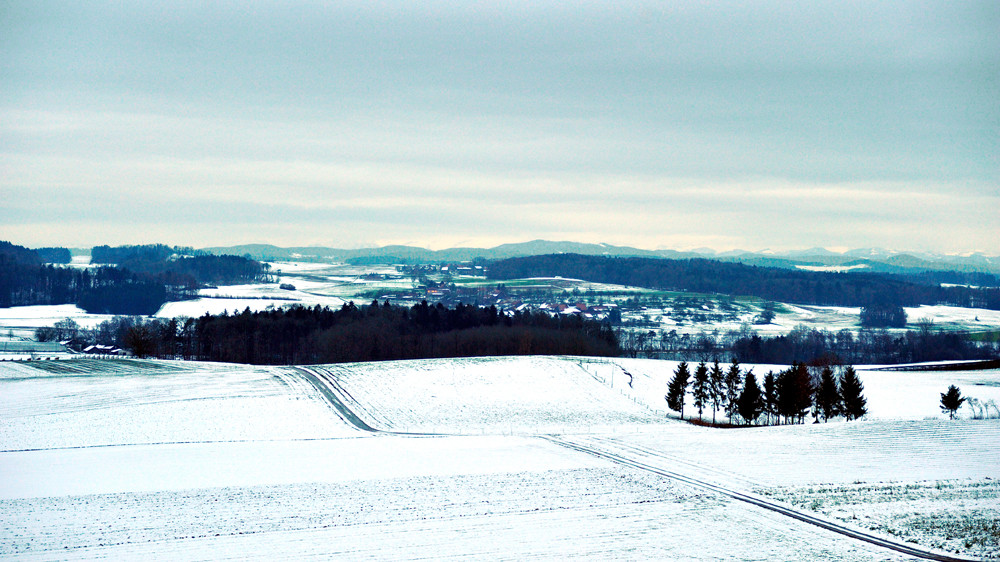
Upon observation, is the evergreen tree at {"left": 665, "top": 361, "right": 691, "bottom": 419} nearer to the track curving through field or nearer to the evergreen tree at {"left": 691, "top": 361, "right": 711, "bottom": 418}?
the evergreen tree at {"left": 691, "top": 361, "right": 711, "bottom": 418}

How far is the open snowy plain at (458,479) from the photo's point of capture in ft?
71.3

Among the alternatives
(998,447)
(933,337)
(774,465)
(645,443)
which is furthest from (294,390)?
(933,337)

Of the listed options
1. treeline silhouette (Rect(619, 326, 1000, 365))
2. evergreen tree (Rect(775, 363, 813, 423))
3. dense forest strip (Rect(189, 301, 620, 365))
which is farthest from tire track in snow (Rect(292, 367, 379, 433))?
treeline silhouette (Rect(619, 326, 1000, 365))

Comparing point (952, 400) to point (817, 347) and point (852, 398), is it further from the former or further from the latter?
point (817, 347)

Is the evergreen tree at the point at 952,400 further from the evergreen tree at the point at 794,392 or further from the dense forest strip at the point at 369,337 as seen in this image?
the dense forest strip at the point at 369,337

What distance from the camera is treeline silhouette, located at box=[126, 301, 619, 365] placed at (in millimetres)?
97000

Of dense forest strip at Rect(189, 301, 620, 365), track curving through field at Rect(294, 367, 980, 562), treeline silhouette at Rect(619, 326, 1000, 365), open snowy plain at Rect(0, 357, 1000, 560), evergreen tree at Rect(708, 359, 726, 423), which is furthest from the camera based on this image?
treeline silhouette at Rect(619, 326, 1000, 365)

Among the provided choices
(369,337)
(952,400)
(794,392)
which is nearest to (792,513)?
(794,392)

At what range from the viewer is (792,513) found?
81.9 ft

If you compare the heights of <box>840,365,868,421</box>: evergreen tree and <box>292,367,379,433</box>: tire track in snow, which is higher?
<box>840,365,868,421</box>: evergreen tree

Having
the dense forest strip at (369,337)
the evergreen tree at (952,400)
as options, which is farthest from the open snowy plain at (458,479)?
the dense forest strip at (369,337)

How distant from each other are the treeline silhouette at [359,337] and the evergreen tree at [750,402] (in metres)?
41.4

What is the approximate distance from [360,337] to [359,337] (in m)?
0.13

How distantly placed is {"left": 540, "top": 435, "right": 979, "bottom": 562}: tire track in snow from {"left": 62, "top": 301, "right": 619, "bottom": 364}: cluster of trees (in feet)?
199
